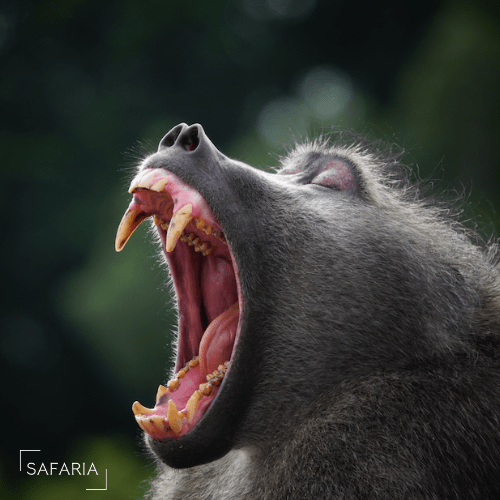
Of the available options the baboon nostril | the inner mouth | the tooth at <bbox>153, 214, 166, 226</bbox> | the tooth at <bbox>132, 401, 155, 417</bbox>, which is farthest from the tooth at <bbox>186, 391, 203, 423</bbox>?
the baboon nostril

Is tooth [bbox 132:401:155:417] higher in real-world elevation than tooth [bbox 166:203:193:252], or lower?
lower

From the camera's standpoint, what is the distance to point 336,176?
1.87m

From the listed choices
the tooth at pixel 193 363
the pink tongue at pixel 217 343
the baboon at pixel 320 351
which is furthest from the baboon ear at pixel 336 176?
the tooth at pixel 193 363

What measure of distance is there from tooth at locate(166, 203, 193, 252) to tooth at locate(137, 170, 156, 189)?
0.40 feet

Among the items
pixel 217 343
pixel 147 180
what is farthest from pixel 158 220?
pixel 217 343

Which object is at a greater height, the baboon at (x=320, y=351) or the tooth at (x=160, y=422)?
the baboon at (x=320, y=351)

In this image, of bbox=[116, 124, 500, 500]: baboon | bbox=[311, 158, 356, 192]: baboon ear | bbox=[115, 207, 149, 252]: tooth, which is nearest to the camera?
bbox=[116, 124, 500, 500]: baboon

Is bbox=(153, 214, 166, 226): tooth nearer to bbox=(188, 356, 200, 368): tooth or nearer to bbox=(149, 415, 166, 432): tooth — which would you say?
bbox=(188, 356, 200, 368): tooth

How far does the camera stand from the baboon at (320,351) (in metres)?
1.41

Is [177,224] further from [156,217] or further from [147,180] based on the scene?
[156,217]

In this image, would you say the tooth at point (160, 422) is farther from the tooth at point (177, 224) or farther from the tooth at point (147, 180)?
the tooth at point (147, 180)

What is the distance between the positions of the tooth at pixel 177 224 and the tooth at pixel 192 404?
369 millimetres

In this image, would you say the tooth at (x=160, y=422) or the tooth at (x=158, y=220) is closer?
the tooth at (x=160, y=422)

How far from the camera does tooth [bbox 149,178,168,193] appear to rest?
1.49 m
